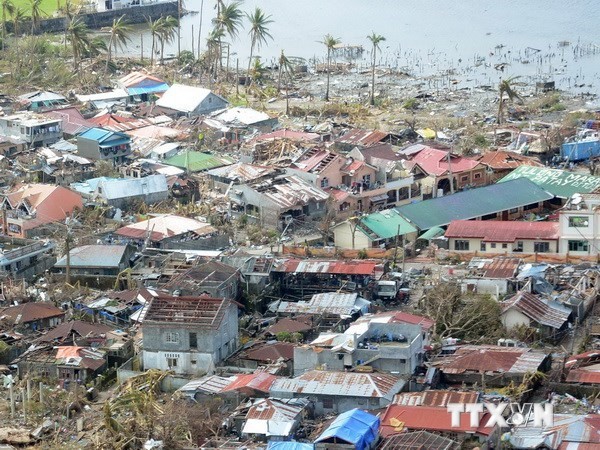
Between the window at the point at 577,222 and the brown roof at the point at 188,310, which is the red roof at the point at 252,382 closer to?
the brown roof at the point at 188,310

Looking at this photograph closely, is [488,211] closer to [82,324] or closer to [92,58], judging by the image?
[82,324]

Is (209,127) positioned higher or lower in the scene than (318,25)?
lower

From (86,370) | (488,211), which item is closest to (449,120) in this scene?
(488,211)

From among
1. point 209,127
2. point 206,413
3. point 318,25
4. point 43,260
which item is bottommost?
point 206,413

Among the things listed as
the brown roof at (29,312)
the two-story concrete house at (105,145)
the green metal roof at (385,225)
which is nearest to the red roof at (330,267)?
the green metal roof at (385,225)

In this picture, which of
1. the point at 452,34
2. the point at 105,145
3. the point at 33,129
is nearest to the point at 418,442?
the point at 105,145

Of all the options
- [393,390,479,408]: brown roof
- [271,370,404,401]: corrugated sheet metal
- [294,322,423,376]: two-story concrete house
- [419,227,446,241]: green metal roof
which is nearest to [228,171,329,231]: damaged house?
[419,227,446,241]: green metal roof
